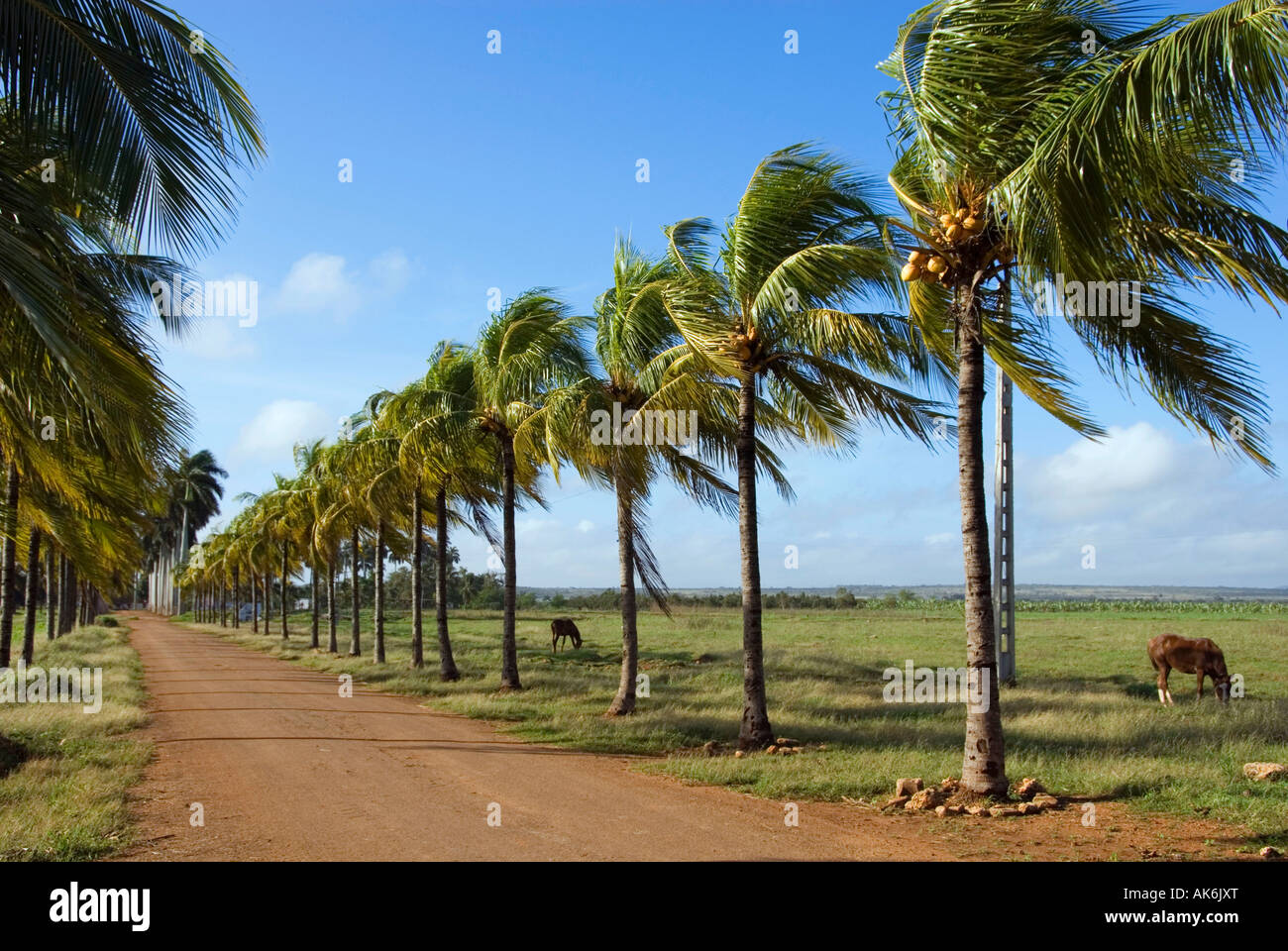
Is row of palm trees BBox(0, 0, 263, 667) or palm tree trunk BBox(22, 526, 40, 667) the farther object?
palm tree trunk BBox(22, 526, 40, 667)

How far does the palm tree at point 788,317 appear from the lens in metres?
11.4

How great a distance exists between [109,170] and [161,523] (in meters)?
104

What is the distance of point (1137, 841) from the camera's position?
297 inches

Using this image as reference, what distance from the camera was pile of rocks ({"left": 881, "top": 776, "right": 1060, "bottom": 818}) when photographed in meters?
8.68

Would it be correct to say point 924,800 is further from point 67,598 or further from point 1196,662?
point 67,598

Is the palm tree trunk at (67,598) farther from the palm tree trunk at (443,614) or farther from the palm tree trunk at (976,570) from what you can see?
the palm tree trunk at (976,570)

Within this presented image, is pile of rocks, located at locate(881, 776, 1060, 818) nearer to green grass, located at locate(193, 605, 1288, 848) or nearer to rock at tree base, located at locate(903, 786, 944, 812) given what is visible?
rock at tree base, located at locate(903, 786, 944, 812)

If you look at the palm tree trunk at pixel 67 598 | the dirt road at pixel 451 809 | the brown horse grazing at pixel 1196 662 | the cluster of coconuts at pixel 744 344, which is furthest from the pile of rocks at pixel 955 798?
the palm tree trunk at pixel 67 598

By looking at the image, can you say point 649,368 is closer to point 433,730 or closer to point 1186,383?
point 433,730

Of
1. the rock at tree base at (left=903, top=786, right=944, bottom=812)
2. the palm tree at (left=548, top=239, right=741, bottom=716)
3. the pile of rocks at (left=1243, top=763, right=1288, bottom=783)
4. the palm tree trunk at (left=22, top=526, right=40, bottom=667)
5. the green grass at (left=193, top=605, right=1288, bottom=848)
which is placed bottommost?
the green grass at (left=193, top=605, right=1288, bottom=848)

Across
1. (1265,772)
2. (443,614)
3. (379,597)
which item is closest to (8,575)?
Answer: (443,614)

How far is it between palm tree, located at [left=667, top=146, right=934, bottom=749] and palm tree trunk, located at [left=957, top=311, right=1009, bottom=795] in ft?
5.54

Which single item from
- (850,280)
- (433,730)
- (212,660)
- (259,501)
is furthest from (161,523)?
(850,280)

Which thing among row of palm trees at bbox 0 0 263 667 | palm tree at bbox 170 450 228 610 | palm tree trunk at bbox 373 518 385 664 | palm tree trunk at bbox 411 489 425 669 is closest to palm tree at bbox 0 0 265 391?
row of palm trees at bbox 0 0 263 667
